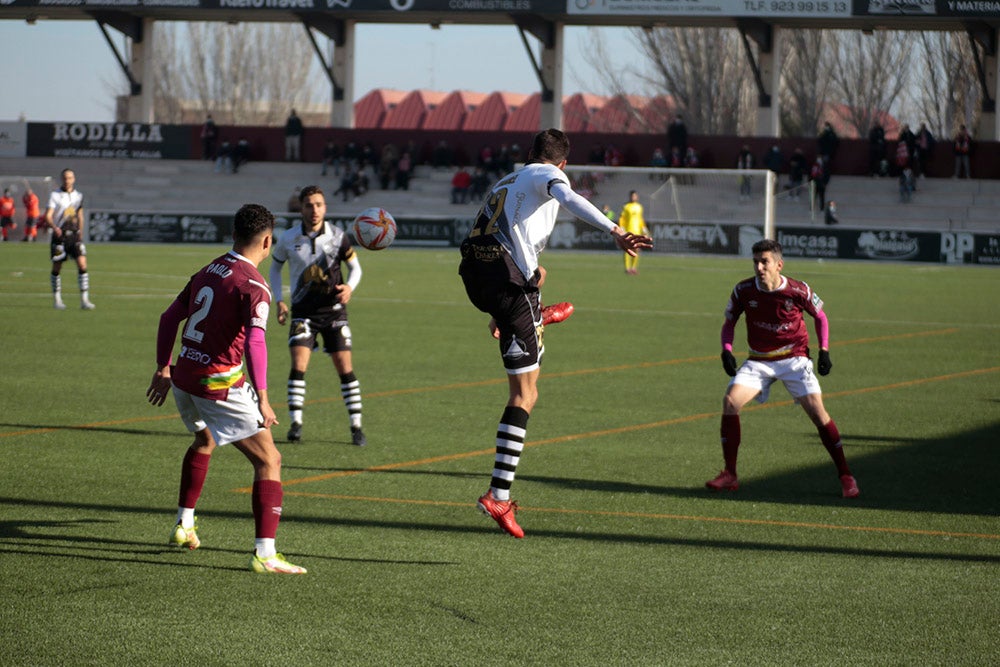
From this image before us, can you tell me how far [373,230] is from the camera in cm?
1077

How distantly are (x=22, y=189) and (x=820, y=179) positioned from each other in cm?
3176

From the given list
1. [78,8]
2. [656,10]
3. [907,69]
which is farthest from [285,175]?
[907,69]

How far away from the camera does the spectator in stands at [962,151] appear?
5075cm

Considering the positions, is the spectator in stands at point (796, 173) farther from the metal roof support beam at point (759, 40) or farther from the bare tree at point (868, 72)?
the bare tree at point (868, 72)

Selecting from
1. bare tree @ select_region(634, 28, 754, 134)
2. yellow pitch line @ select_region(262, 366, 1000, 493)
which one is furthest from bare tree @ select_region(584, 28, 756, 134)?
yellow pitch line @ select_region(262, 366, 1000, 493)

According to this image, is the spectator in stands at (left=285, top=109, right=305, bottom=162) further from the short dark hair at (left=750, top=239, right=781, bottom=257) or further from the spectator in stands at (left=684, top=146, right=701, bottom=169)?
the short dark hair at (left=750, top=239, right=781, bottom=257)

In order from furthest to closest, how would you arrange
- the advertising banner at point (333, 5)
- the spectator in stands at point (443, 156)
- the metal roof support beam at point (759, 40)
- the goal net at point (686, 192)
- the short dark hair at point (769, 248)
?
the spectator in stands at point (443, 156) < the metal roof support beam at point (759, 40) < the advertising banner at point (333, 5) < the goal net at point (686, 192) < the short dark hair at point (769, 248)

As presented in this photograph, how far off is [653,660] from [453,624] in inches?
39.4

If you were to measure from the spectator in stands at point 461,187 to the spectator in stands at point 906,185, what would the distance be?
52.9 ft

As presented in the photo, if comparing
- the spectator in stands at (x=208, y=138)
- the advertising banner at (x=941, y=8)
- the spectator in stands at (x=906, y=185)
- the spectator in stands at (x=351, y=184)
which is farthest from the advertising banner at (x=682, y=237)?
the advertising banner at (x=941, y=8)

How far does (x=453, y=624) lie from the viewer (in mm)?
6477

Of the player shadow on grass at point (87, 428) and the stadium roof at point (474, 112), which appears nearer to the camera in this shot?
the player shadow on grass at point (87, 428)

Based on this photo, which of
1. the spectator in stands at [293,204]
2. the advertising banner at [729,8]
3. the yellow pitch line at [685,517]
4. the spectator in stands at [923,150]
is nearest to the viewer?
the yellow pitch line at [685,517]

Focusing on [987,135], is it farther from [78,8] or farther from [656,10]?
[78,8]
